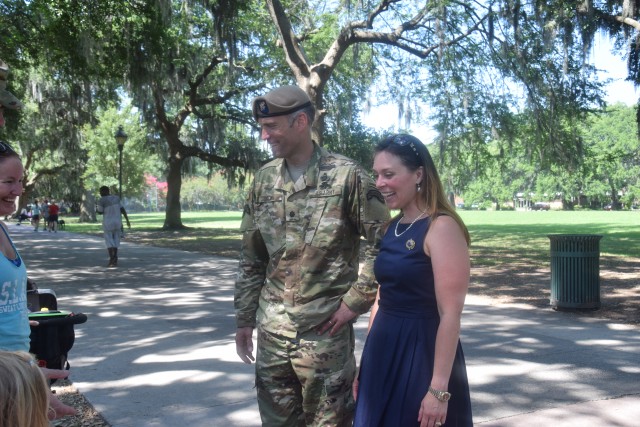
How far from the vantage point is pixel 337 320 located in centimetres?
290

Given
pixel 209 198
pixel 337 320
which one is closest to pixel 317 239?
pixel 337 320

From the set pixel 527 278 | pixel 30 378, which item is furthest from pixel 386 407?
pixel 527 278

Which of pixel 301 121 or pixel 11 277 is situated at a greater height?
pixel 301 121

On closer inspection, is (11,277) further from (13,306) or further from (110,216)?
(110,216)

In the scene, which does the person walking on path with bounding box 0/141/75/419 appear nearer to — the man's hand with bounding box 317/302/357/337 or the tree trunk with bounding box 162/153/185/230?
the man's hand with bounding box 317/302/357/337

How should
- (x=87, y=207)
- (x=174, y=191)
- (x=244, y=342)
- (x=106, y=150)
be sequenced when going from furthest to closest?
1. (x=87, y=207)
2. (x=106, y=150)
3. (x=174, y=191)
4. (x=244, y=342)

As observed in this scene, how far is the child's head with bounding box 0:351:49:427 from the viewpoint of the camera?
1.61m

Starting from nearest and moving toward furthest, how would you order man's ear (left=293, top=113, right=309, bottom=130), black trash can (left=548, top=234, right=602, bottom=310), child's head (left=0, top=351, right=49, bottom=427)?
1. child's head (left=0, top=351, right=49, bottom=427)
2. man's ear (left=293, top=113, right=309, bottom=130)
3. black trash can (left=548, top=234, right=602, bottom=310)

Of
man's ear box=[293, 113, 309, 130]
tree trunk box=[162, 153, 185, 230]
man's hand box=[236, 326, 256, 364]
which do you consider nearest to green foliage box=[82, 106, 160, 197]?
tree trunk box=[162, 153, 185, 230]

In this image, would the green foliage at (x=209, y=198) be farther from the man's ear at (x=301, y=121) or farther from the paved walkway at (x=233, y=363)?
the man's ear at (x=301, y=121)

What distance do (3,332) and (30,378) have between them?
1220 millimetres

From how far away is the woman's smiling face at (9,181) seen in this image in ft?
9.43

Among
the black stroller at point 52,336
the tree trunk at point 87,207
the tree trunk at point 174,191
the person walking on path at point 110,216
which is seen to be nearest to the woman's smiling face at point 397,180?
the black stroller at point 52,336

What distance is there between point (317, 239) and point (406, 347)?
59 centimetres
